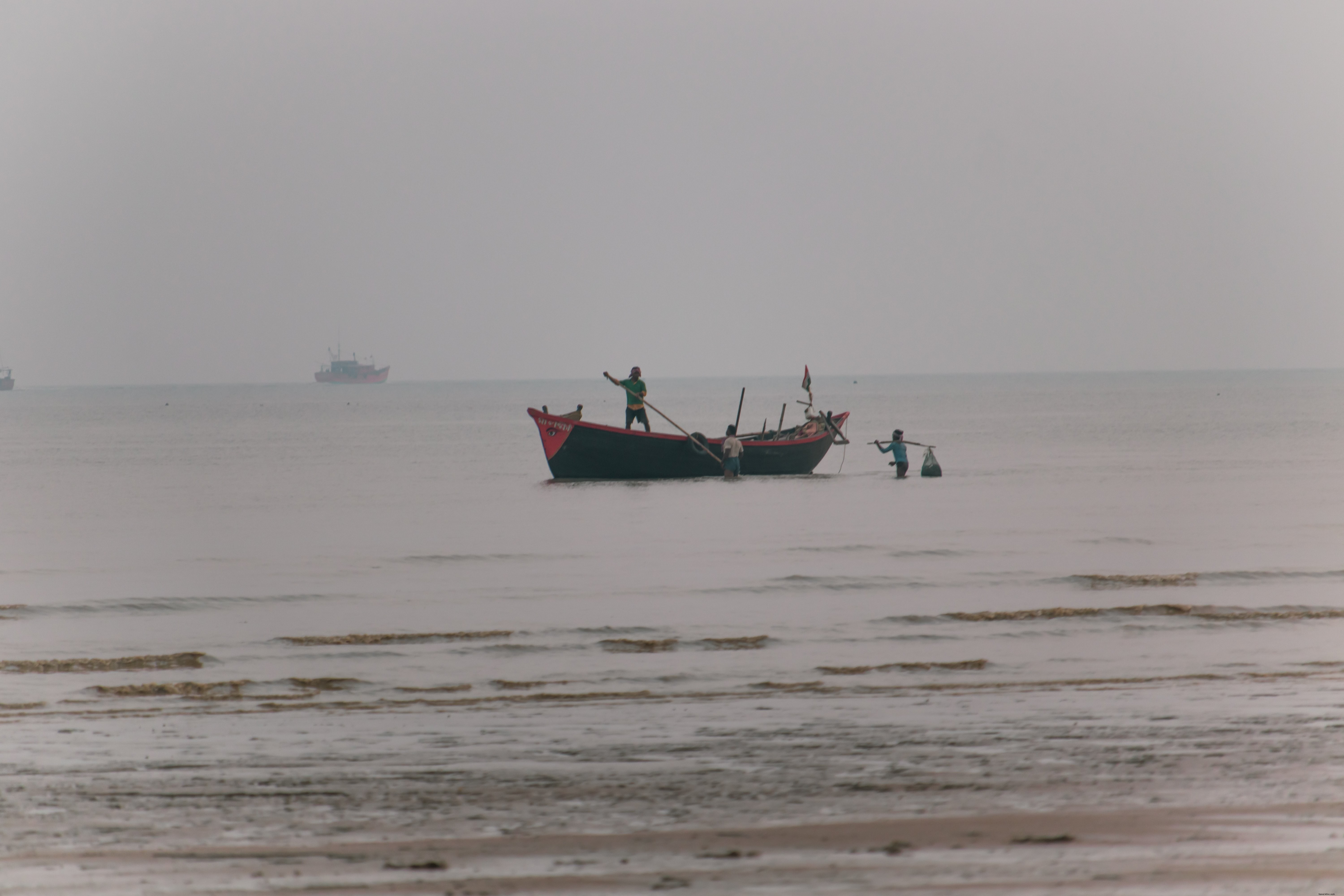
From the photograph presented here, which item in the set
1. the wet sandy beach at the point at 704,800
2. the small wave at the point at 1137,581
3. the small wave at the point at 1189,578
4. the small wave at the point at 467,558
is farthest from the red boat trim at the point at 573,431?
the wet sandy beach at the point at 704,800

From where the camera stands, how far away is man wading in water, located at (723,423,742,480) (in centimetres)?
3195

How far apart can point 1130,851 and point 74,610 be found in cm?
1394

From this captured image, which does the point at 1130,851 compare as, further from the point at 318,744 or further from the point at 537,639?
the point at 537,639

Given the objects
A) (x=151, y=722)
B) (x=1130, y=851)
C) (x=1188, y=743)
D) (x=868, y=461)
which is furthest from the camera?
(x=868, y=461)

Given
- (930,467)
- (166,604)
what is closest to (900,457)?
(930,467)

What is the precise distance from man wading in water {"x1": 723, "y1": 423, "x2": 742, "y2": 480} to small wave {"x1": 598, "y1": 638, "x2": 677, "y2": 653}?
64.9 feet

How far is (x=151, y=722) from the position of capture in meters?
8.06

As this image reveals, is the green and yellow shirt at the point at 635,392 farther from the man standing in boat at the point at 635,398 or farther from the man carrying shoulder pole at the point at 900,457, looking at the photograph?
the man carrying shoulder pole at the point at 900,457

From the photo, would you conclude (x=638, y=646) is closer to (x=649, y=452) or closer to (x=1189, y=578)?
(x=1189, y=578)

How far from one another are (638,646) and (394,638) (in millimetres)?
2671

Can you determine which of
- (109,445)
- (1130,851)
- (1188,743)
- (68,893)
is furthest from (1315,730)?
(109,445)

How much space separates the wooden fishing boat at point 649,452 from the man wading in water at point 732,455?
217 millimetres

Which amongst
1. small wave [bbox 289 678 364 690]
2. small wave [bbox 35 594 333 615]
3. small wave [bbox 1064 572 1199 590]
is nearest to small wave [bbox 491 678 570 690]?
small wave [bbox 289 678 364 690]

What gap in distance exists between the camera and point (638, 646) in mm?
11680
